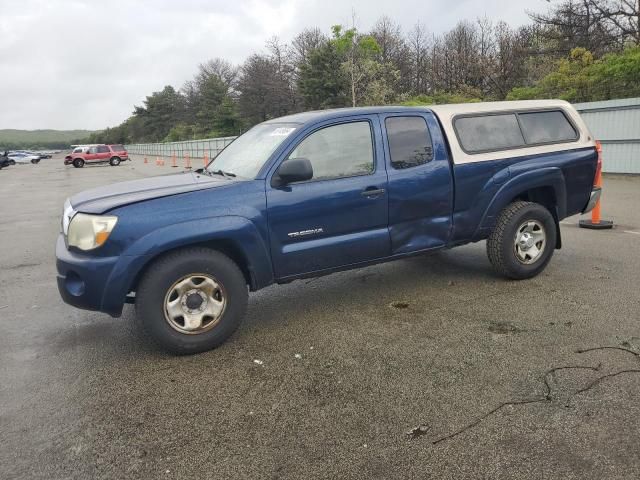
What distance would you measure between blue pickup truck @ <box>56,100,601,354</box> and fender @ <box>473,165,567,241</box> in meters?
0.01

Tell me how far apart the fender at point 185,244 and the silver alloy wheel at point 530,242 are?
9.10ft

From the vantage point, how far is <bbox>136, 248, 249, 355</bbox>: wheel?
371 centimetres

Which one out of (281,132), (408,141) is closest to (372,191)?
(408,141)

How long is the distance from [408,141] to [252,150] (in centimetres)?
143

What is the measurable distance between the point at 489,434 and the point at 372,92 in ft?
107

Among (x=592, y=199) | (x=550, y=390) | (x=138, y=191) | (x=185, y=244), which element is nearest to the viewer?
(x=550, y=390)

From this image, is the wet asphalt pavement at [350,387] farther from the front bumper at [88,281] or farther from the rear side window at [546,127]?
the rear side window at [546,127]

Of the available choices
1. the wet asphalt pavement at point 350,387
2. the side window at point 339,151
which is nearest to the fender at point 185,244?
the wet asphalt pavement at point 350,387

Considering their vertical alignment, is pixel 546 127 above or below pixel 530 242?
above

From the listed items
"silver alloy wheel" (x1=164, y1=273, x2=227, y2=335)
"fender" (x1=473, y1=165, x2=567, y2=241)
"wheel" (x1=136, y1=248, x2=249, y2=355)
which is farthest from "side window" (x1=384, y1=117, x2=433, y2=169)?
"silver alloy wheel" (x1=164, y1=273, x2=227, y2=335)

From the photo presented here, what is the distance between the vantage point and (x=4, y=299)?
18.1 feet

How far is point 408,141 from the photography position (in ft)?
15.5

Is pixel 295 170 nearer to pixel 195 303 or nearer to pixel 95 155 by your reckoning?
pixel 195 303

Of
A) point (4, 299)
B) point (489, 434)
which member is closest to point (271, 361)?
point (489, 434)
